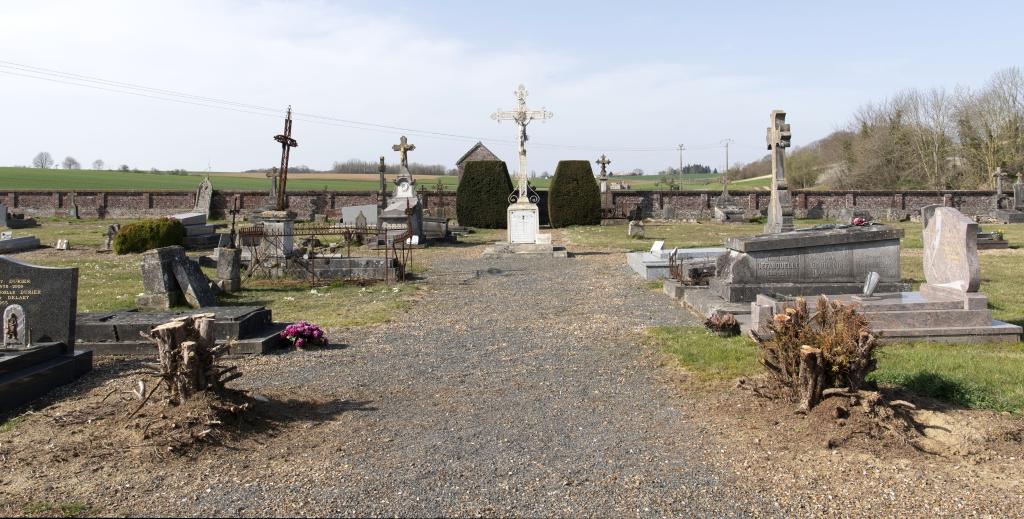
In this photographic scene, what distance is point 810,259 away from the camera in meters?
10.8

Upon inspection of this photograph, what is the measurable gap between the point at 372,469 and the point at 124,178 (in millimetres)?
78851

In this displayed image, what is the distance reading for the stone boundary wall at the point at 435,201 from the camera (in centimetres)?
3850

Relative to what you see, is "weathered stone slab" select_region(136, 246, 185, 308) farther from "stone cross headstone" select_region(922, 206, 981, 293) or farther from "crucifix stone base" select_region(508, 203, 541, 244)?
"crucifix stone base" select_region(508, 203, 541, 244)

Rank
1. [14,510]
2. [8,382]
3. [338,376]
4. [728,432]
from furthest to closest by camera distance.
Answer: [338,376] < [8,382] < [728,432] < [14,510]

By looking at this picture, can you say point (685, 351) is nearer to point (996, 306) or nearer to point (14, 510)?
point (996, 306)

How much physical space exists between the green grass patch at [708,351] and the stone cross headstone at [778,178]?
8.78m

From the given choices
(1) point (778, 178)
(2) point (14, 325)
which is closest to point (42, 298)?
(2) point (14, 325)

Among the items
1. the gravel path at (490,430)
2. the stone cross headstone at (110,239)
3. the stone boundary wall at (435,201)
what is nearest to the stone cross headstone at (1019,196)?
the stone boundary wall at (435,201)

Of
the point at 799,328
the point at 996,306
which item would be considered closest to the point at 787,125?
the point at 996,306

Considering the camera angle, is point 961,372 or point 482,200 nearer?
point 961,372

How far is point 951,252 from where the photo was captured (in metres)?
8.66

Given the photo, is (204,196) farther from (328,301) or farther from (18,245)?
(328,301)

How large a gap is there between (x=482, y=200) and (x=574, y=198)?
14.1 ft

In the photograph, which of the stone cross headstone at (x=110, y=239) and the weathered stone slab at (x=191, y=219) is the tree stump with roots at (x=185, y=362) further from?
the weathered stone slab at (x=191, y=219)
